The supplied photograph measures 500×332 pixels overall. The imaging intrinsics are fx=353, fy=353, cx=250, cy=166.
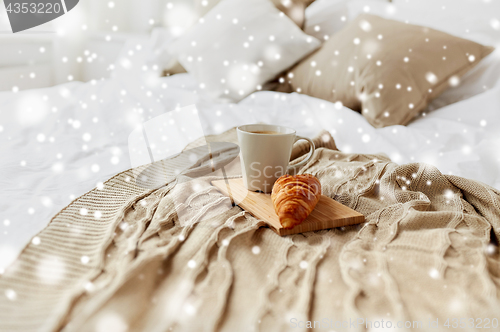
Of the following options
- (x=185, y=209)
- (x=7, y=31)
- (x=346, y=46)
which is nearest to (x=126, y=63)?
(x=7, y=31)

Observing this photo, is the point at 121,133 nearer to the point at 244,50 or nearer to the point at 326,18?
the point at 244,50

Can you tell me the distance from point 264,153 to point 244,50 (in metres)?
0.88

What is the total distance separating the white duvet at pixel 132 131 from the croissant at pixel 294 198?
308mm

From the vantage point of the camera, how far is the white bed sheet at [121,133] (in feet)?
1.87

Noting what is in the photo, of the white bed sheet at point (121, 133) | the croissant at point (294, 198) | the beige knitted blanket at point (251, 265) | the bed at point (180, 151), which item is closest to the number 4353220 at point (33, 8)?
the bed at point (180, 151)

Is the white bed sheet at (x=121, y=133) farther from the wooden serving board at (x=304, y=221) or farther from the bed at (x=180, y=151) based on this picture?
the wooden serving board at (x=304, y=221)

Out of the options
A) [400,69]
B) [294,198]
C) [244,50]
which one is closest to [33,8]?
[244,50]

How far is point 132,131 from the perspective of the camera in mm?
911

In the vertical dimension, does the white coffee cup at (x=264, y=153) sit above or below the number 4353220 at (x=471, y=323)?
below

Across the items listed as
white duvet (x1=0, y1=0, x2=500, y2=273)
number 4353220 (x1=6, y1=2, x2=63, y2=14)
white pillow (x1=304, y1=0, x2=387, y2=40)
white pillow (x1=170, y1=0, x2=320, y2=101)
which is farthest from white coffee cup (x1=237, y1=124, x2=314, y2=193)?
number 4353220 (x1=6, y1=2, x2=63, y2=14)

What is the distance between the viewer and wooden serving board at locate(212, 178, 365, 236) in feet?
1.55

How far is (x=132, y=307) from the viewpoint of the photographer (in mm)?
308

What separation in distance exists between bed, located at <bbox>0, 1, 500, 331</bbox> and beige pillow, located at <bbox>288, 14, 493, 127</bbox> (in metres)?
0.05

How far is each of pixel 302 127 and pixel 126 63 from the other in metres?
1.08
